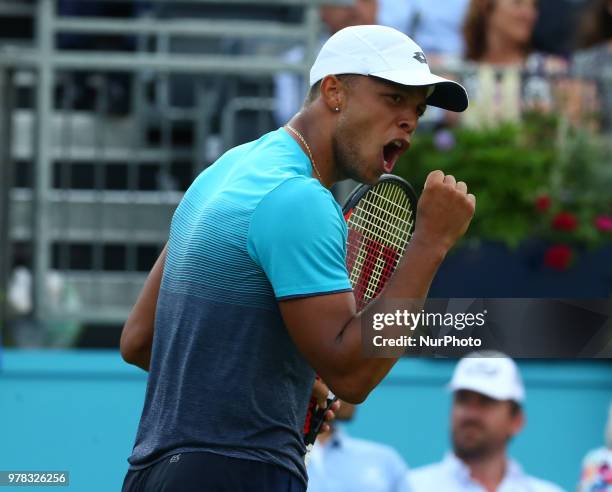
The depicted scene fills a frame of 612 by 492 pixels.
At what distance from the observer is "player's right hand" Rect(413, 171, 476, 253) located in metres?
2.57

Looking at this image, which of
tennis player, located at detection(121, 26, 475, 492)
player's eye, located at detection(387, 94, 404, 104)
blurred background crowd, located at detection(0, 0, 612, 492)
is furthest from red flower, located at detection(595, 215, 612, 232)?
player's eye, located at detection(387, 94, 404, 104)

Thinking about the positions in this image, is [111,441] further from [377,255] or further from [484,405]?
[377,255]

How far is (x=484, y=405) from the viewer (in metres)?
4.86

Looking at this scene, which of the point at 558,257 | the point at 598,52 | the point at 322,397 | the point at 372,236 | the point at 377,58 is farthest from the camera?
the point at 598,52

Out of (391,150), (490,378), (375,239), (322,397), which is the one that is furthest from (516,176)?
(391,150)

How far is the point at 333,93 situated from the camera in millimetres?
2725

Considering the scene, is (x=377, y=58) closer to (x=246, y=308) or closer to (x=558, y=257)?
(x=246, y=308)

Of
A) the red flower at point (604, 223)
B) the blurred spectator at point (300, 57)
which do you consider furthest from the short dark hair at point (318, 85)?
the red flower at point (604, 223)

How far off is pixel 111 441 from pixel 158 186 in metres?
1.49

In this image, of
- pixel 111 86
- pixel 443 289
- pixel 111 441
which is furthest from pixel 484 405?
pixel 111 86

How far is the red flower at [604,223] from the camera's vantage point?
582 cm

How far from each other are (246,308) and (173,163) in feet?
11.1

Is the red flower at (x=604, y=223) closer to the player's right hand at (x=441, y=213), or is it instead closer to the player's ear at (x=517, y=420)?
the player's ear at (x=517, y=420)

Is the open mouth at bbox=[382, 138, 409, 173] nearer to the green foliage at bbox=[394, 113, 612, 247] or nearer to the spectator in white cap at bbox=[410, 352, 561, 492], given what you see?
the spectator in white cap at bbox=[410, 352, 561, 492]
